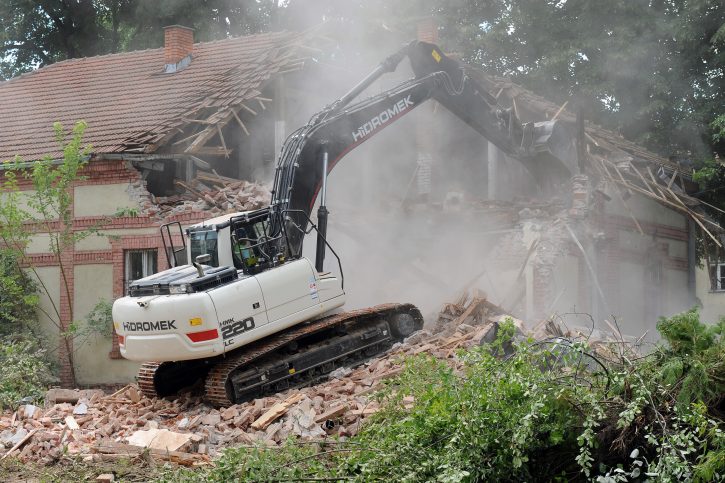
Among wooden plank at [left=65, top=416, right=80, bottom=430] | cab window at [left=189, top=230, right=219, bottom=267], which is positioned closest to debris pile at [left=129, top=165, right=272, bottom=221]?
cab window at [left=189, top=230, right=219, bottom=267]

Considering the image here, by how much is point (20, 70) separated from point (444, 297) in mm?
22883

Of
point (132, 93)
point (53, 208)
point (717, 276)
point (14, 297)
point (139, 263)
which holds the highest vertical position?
point (132, 93)

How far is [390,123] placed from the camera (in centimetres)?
1488

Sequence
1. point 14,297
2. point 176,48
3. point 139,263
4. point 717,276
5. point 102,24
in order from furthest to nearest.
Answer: point 102,24, point 717,276, point 176,48, point 139,263, point 14,297

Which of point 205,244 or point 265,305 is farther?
point 205,244

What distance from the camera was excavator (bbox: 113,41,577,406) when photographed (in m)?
11.3

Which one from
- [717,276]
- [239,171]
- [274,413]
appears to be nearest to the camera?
[274,413]

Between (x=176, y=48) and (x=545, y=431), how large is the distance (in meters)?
18.2

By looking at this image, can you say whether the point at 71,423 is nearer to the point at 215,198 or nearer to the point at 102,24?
the point at 215,198

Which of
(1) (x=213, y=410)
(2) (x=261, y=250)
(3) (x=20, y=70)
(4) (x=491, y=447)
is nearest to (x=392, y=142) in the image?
(2) (x=261, y=250)

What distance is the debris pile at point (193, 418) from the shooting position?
9.90 meters

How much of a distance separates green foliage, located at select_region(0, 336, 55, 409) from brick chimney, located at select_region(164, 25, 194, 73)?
27.8ft

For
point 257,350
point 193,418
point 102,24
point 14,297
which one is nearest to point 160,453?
point 193,418

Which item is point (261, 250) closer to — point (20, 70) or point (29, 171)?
point (29, 171)
